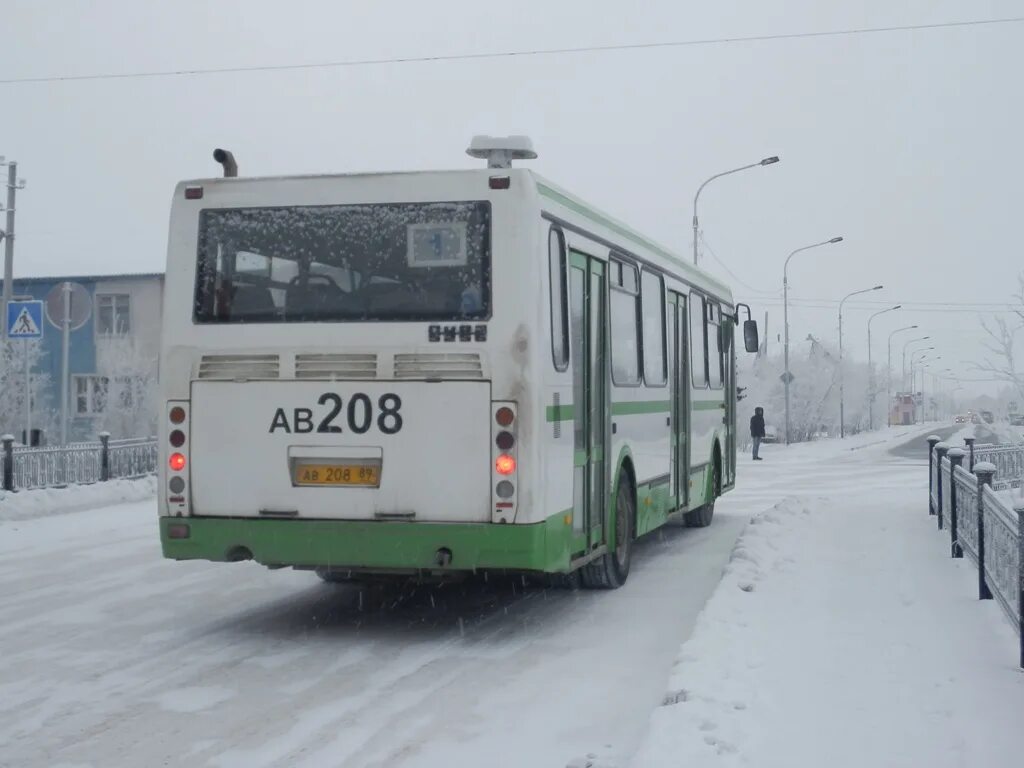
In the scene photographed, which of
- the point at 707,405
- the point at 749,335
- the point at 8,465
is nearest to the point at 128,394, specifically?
the point at 8,465

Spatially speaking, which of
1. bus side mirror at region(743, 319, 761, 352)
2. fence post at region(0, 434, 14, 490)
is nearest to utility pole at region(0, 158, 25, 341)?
fence post at region(0, 434, 14, 490)

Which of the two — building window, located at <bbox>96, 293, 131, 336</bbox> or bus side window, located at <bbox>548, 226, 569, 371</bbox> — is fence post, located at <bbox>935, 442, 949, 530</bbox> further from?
building window, located at <bbox>96, 293, 131, 336</bbox>

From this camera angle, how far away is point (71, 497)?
64.2 ft

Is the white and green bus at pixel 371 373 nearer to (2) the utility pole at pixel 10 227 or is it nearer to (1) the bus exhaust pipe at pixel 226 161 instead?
(1) the bus exhaust pipe at pixel 226 161

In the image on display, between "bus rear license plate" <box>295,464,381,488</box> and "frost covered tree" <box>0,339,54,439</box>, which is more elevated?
"frost covered tree" <box>0,339,54,439</box>

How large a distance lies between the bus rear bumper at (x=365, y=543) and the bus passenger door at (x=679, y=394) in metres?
5.05

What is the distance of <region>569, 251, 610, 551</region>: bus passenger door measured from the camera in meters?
9.55

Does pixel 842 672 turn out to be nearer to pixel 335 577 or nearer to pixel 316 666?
pixel 316 666

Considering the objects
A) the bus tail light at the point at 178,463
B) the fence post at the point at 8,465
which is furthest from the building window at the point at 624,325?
the fence post at the point at 8,465

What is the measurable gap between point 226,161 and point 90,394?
3845 cm

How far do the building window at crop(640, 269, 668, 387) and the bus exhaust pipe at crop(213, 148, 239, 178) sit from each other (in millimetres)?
4179

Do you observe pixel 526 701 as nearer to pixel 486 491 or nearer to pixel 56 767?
pixel 486 491

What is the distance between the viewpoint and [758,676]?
23.5ft

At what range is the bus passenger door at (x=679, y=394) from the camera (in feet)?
44.4
